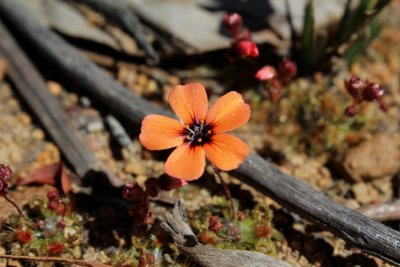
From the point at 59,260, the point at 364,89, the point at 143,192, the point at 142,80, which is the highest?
the point at 142,80

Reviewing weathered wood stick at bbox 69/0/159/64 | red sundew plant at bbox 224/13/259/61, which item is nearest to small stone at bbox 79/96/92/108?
weathered wood stick at bbox 69/0/159/64

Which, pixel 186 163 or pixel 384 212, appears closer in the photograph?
pixel 186 163

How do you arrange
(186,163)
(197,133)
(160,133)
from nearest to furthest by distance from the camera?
1. (186,163)
2. (160,133)
3. (197,133)

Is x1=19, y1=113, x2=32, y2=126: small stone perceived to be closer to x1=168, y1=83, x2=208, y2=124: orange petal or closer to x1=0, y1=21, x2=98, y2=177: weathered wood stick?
x1=0, y1=21, x2=98, y2=177: weathered wood stick

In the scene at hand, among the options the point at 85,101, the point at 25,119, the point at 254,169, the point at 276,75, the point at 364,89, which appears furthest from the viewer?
the point at 85,101

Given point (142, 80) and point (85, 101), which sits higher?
point (142, 80)

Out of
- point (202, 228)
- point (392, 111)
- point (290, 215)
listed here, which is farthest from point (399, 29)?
point (202, 228)

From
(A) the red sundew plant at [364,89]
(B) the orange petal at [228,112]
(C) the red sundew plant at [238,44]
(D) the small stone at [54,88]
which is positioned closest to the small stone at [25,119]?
(D) the small stone at [54,88]

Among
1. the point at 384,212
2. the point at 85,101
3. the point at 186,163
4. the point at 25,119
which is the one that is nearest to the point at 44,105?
the point at 25,119

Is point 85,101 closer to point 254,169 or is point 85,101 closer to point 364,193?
point 254,169
